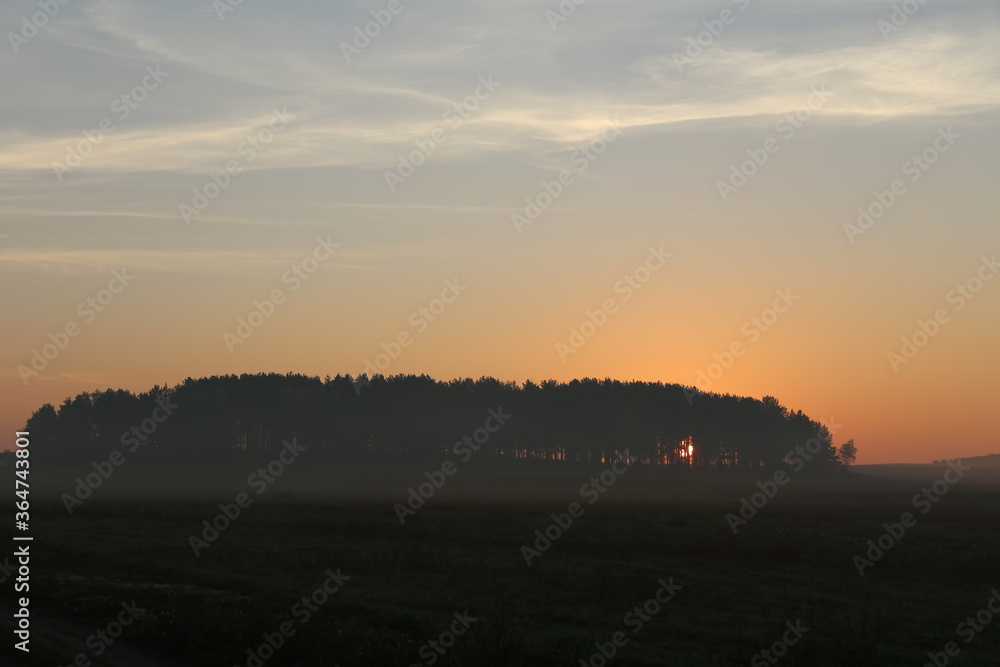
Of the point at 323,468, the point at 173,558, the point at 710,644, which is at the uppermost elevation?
the point at 323,468

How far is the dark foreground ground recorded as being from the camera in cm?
2028

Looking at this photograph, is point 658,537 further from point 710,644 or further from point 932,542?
point 710,644

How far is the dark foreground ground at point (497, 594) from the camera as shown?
66.5 ft

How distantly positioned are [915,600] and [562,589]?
11.4m

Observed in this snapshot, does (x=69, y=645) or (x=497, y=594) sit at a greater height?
(x=497, y=594)

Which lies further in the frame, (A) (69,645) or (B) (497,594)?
(B) (497,594)

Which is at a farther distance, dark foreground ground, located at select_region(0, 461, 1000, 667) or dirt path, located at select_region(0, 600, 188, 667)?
dark foreground ground, located at select_region(0, 461, 1000, 667)

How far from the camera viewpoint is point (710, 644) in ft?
72.2

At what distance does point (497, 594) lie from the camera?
28391mm

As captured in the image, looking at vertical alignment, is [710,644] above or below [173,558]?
below

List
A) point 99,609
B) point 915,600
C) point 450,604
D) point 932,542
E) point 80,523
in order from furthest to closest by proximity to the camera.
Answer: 1. point 80,523
2. point 932,542
3. point 915,600
4. point 450,604
5. point 99,609

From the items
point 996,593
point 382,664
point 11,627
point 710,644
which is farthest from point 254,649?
point 996,593

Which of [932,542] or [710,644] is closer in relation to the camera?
[710,644]

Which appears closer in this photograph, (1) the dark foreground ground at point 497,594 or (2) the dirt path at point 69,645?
(2) the dirt path at point 69,645
